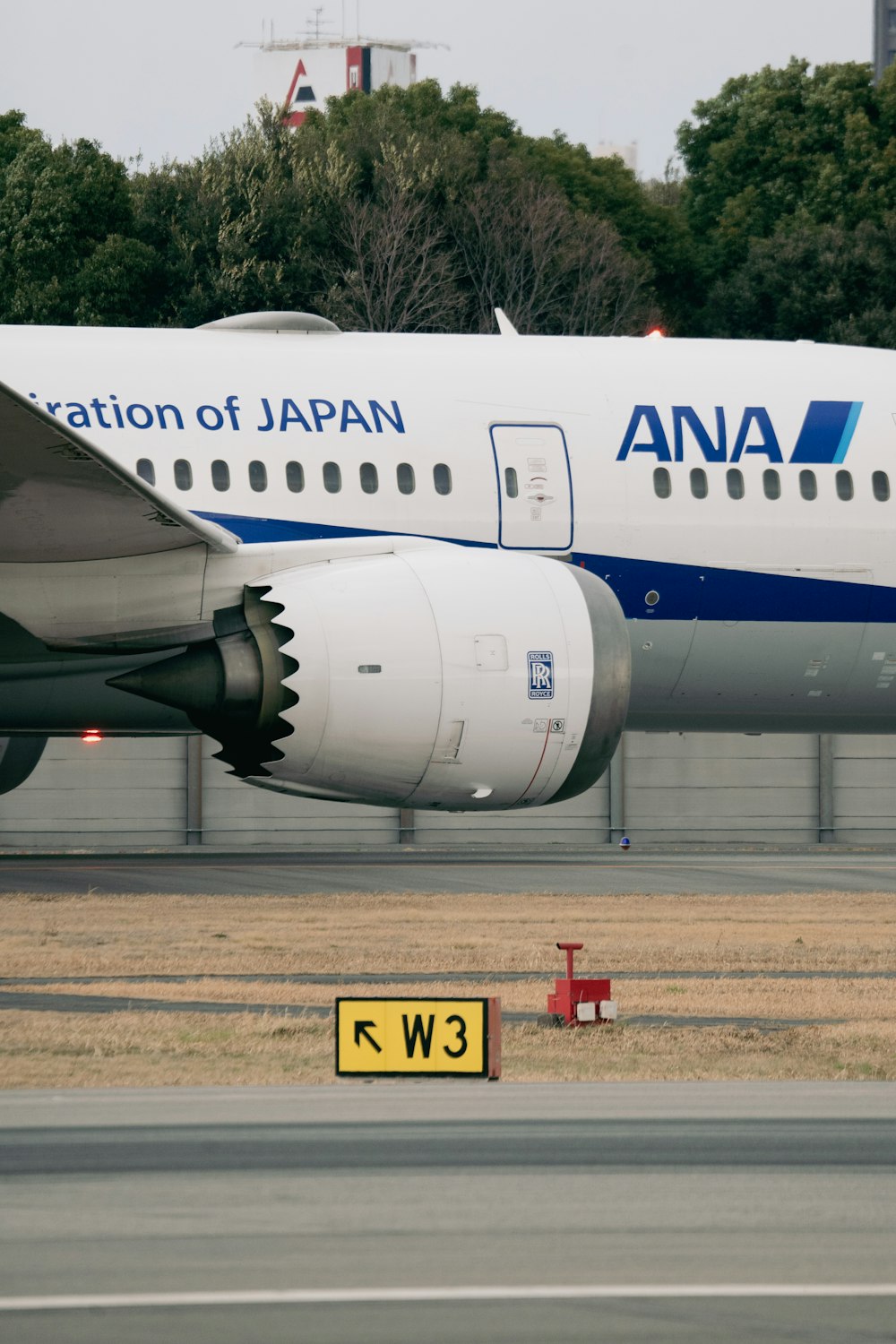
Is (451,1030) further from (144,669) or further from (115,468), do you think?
(115,468)

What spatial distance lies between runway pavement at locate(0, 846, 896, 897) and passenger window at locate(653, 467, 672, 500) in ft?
26.5

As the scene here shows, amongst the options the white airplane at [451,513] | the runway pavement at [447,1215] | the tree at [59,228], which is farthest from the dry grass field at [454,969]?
the tree at [59,228]

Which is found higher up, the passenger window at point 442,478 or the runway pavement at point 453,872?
the passenger window at point 442,478

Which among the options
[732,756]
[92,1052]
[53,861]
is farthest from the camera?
[732,756]

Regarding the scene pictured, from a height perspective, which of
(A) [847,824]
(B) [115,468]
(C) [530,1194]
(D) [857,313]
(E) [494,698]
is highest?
(D) [857,313]

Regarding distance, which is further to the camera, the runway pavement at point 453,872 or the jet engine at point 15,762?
the runway pavement at point 453,872

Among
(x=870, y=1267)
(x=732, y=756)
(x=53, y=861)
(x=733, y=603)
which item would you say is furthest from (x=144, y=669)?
(x=732, y=756)

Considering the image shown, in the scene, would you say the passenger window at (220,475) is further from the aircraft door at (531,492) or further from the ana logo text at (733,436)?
the ana logo text at (733,436)

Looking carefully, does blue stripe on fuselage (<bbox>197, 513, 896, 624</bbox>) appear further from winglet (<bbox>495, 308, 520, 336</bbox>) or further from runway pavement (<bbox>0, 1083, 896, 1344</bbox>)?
runway pavement (<bbox>0, 1083, 896, 1344</bbox>)

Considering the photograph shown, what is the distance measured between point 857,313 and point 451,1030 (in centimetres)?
5383

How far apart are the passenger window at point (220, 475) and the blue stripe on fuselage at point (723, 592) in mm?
915

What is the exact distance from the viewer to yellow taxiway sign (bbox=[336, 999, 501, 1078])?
1142 centimetres

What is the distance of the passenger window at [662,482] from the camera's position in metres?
18.3

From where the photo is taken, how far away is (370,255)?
191ft
